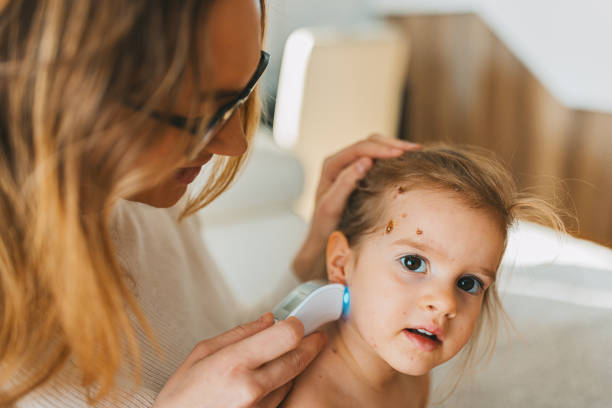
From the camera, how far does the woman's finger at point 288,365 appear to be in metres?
0.69

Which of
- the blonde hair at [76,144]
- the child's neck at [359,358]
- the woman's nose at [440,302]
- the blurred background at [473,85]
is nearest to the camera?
the blonde hair at [76,144]

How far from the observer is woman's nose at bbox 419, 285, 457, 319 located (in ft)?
2.58

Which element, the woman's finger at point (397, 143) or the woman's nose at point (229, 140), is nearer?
the woman's nose at point (229, 140)

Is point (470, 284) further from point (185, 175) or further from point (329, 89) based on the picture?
point (329, 89)

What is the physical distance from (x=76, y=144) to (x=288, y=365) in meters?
0.39

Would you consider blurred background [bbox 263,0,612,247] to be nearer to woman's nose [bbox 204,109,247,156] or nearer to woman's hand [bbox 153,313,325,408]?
woman's nose [bbox 204,109,247,156]

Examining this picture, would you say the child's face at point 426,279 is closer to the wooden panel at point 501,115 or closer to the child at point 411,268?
the child at point 411,268

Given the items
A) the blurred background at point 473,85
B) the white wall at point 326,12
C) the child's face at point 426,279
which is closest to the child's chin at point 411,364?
the child's face at point 426,279

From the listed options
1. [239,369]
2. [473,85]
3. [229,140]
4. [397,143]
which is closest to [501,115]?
[473,85]

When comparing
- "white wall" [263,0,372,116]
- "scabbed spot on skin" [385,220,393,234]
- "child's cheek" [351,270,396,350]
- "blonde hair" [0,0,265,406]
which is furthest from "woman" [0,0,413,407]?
"white wall" [263,0,372,116]

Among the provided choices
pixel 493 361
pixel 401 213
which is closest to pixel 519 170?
pixel 493 361

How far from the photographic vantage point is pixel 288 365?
73 centimetres

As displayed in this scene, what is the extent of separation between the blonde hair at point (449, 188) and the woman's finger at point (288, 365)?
0.22m

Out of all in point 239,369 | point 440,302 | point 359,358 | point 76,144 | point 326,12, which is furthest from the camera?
point 326,12
